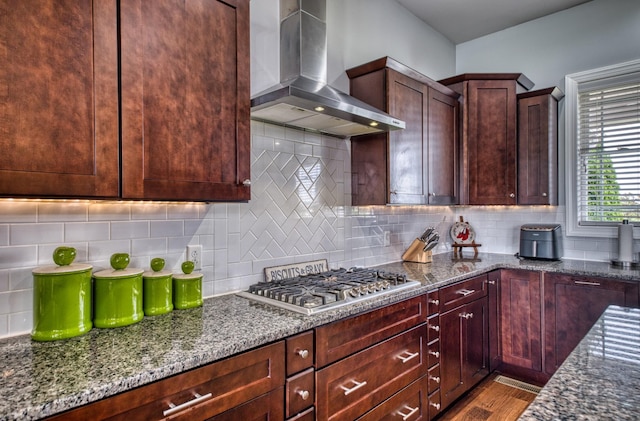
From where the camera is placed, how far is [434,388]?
2.29 metres

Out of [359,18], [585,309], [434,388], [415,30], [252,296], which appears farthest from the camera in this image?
[415,30]

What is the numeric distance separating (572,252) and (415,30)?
2.44 m

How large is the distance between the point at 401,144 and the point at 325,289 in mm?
1263

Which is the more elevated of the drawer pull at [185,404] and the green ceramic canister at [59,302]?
the green ceramic canister at [59,302]

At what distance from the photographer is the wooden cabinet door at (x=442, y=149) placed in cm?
294

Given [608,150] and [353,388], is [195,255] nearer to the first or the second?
[353,388]

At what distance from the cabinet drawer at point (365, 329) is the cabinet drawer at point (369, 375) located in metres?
0.04

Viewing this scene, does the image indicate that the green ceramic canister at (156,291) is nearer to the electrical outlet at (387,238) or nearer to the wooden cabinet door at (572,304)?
the electrical outlet at (387,238)

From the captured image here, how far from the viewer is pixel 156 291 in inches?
Result: 62.1

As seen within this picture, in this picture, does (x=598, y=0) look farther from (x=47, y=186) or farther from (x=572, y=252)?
(x=47, y=186)

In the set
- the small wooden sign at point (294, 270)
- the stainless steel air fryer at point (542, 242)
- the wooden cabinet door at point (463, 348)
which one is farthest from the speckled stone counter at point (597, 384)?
the stainless steel air fryer at point (542, 242)

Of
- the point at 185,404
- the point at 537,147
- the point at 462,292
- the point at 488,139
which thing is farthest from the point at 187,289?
the point at 537,147

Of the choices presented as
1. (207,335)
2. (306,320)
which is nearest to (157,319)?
(207,335)

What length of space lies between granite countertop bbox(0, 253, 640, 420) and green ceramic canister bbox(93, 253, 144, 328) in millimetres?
37
